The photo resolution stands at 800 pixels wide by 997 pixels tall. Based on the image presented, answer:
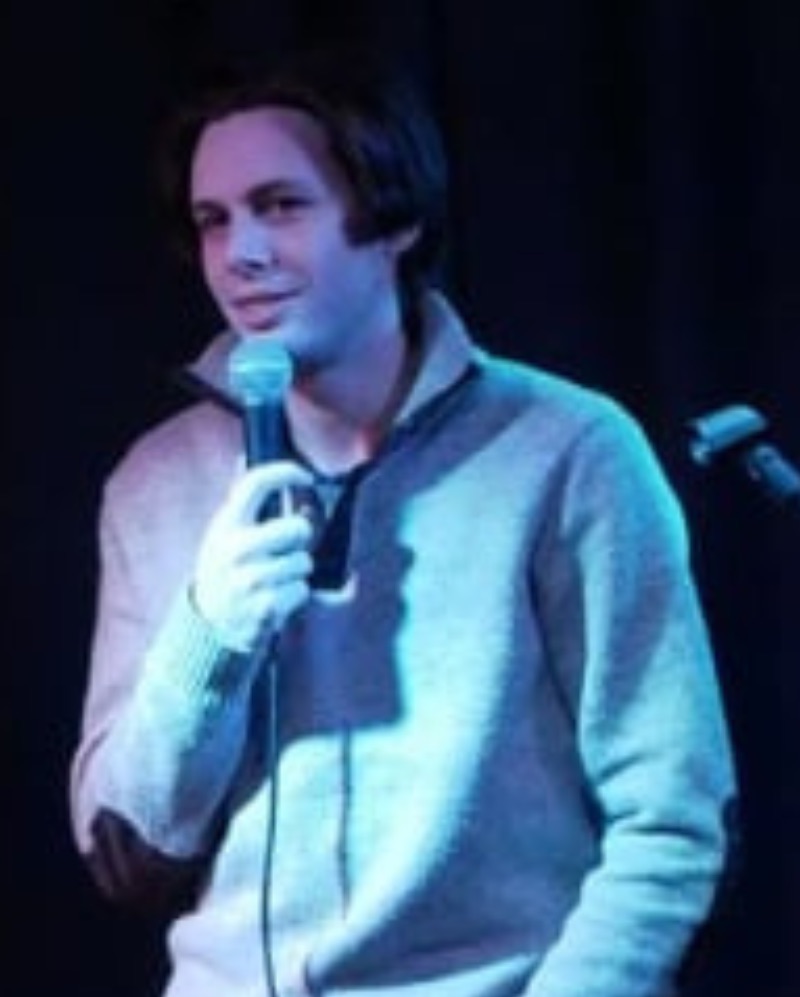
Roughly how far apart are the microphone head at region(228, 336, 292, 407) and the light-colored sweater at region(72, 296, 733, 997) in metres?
0.16

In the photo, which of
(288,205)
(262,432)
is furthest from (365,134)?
(262,432)

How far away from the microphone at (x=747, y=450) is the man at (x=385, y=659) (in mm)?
134

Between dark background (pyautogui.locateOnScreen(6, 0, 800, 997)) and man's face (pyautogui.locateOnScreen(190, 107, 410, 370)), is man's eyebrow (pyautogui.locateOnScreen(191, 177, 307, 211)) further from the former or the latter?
dark background (pyautogui.locateOnScreen(6, 0, 800, 997))

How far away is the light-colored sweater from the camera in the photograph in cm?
167

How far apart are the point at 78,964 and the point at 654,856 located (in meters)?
0.81

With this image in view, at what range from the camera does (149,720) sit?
168 centimetres

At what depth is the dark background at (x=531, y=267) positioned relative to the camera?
215cm

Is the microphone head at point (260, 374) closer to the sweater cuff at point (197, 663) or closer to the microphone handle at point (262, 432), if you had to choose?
the microphone handle at point (262, 432)

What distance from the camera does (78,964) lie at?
2.23 metres

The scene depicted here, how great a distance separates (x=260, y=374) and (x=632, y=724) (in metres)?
0.41

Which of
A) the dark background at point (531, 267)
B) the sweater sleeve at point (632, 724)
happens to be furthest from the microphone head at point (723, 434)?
the dark background at point (531, 267)

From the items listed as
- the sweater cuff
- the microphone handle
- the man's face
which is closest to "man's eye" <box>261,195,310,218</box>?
the man's face

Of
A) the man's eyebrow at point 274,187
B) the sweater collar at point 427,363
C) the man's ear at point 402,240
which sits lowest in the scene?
the sweater collar at point 427,363

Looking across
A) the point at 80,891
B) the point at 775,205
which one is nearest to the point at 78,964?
the point at 80,891
